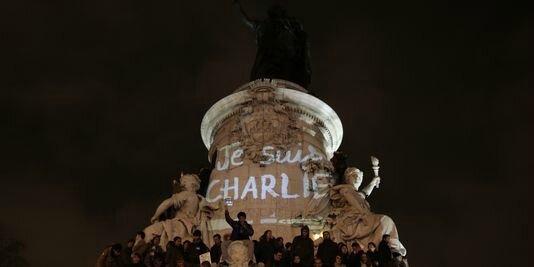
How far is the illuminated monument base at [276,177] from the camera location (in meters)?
18.9

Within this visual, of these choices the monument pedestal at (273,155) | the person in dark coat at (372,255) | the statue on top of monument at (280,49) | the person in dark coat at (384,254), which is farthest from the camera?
the statue on top of monument at (280,49)

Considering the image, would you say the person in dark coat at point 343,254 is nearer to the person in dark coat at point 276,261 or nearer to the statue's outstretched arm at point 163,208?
the person in dark coat at point 276,261

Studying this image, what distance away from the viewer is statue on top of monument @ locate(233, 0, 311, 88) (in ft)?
84.1

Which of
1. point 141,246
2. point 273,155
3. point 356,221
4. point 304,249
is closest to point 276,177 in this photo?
point 273,155

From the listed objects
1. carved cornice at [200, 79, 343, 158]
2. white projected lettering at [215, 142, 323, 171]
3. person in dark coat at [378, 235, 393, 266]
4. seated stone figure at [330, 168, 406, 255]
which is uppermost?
carved cornice at [200, 79, 343, 158]

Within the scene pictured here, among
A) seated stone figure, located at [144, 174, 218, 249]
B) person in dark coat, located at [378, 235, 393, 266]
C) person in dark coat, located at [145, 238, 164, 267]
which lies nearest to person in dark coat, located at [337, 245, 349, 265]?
person in dark coat, located at [378, 235, 393, 266]

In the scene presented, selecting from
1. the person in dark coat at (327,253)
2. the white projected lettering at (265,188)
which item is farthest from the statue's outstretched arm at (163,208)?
the person in dark coat at (327,253)

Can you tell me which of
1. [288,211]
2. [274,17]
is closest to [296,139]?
[288,211]

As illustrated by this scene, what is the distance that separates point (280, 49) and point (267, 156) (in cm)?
661

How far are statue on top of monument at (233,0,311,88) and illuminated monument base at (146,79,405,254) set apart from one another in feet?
8.37

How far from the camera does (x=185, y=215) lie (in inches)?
745

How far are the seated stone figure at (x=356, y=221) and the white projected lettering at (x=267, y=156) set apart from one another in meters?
1.62

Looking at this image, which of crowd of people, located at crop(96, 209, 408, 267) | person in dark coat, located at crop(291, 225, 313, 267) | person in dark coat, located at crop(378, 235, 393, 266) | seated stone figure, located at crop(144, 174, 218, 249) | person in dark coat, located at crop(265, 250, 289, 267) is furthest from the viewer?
seated stone figure, located at crop(144, 174, 218, 249)

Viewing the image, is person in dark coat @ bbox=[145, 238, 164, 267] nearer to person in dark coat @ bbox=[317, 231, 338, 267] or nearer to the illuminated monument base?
the illuminated monument base
